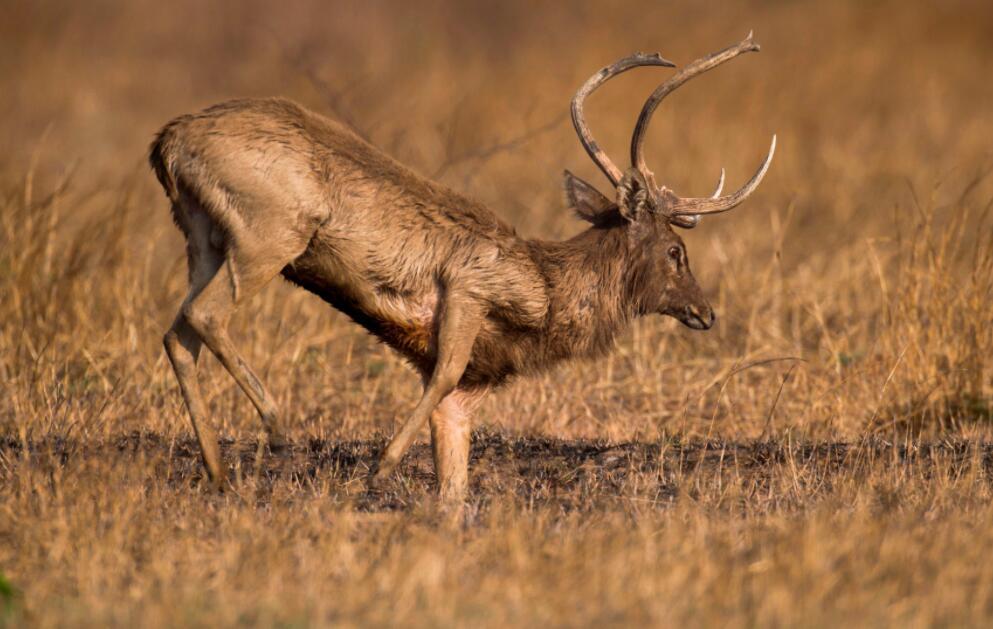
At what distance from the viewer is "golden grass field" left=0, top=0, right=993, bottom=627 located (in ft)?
17.5

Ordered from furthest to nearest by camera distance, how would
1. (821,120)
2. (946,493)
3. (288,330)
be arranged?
1. (821,120)
2. (288,330)
3. (946,493)

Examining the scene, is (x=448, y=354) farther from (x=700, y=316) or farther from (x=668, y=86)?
(x=668, y=86)

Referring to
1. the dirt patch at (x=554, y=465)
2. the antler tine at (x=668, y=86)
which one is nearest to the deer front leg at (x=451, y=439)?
the dirt patch at (x=554, y=465)

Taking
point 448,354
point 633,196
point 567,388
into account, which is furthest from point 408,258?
point 567,388

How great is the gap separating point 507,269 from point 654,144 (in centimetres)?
1025

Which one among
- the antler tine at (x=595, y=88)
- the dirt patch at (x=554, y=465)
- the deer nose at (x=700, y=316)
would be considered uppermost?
the antler tine at (x=595, y=88)

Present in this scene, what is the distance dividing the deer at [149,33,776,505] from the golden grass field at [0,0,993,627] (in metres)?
0.47

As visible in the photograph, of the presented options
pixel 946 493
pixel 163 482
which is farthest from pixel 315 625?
pixel 946 493

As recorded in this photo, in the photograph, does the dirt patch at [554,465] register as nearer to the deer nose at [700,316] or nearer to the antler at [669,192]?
the deer nose at [700,316]

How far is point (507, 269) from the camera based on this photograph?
7.21 meters

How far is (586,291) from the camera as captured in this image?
7.50 meters

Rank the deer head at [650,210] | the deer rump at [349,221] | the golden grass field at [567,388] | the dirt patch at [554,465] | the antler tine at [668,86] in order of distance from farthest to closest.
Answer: the deer head at [650,210]
the antler tine at [668,86]
the dirt patch at [554,465]
the deer rump at [349,221]
the golden grass field at [567,388]

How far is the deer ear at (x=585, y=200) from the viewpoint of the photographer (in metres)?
7.66

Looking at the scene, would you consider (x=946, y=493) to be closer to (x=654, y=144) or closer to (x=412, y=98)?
(x=654, y=144)
